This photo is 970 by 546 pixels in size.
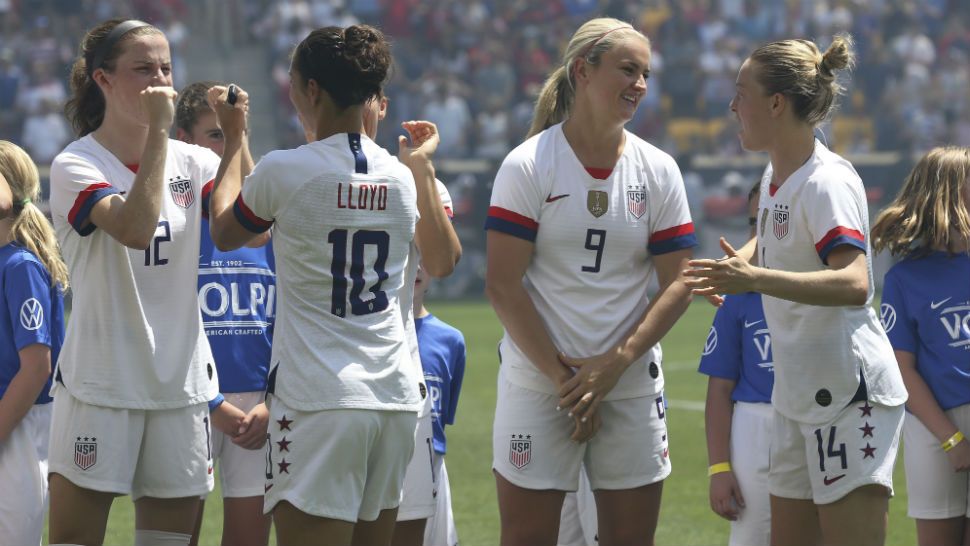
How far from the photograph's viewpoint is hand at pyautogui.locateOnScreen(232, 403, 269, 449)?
4758mm

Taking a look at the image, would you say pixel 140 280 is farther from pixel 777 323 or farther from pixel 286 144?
pixel 286 144

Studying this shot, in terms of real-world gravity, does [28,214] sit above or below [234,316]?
above

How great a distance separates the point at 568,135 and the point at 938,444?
1.86 m

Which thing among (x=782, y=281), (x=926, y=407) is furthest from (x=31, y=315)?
(x=926, y=407)

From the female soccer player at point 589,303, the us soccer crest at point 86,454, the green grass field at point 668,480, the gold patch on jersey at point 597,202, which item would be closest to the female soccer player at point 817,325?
the female soccer player at point 589,303

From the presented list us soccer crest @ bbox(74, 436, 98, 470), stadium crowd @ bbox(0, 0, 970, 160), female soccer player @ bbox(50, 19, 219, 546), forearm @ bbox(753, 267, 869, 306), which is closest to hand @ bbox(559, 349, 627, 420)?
forearm @ bbox(753, 267, 869, 306)

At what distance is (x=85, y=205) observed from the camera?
3.84 m

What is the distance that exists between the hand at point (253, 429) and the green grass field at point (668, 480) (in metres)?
2.16

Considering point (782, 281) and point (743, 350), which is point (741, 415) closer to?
point (743, 350)

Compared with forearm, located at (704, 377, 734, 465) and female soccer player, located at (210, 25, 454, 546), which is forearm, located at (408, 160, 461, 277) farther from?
forearm, located at (704, 377, 734, 465)

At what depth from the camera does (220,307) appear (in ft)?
16.6

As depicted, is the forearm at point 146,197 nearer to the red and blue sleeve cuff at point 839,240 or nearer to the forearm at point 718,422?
the red and blue sleeve cuff at point 839,240

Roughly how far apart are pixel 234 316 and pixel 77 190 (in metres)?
1.32

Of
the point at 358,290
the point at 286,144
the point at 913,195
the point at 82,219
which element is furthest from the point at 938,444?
the point at 286,144
